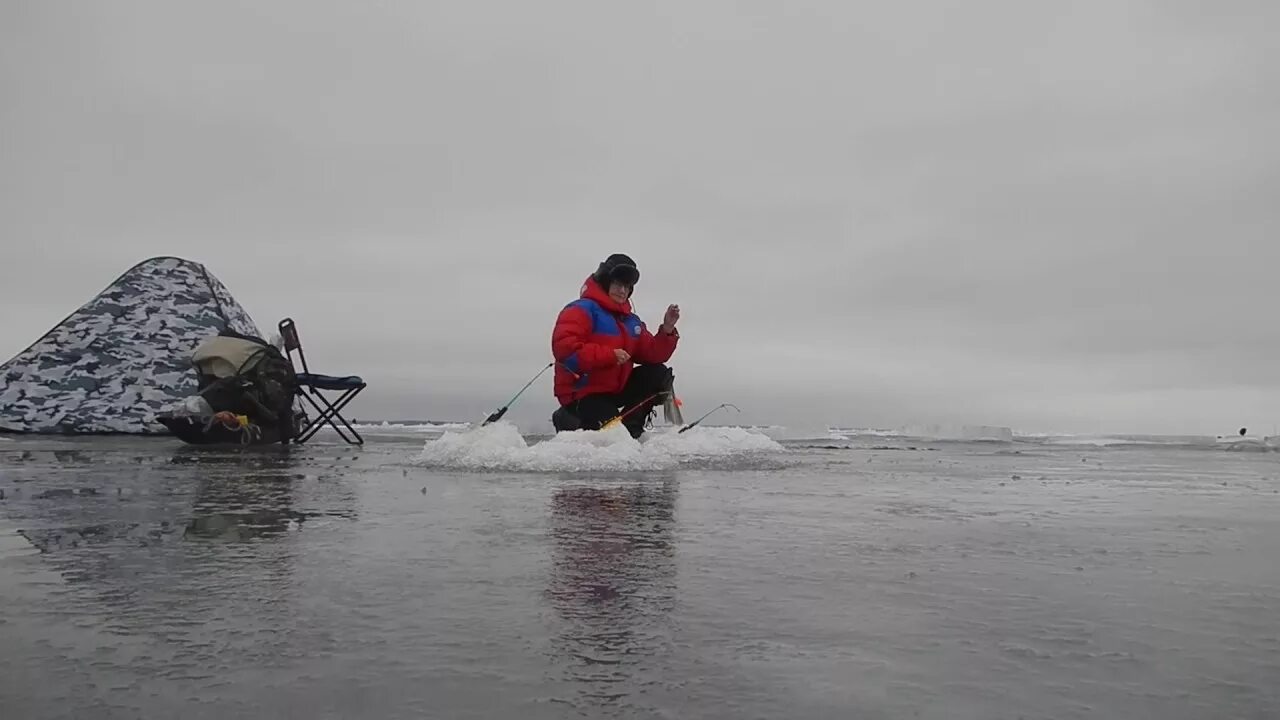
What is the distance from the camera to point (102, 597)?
6.56 ft

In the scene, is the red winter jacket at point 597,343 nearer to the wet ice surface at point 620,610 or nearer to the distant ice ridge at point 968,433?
the wet ice surface at point 620,610

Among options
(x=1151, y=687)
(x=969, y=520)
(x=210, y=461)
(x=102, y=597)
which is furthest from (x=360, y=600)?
(x=210, y=461)

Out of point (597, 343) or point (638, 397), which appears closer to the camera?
point (597, 343)

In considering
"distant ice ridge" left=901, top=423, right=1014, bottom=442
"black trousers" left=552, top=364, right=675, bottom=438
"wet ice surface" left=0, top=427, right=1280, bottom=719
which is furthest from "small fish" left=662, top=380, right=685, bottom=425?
"distant ice ridge" left=901, top=423, right=1014, bottom=442

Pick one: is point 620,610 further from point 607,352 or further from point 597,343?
point 597,343

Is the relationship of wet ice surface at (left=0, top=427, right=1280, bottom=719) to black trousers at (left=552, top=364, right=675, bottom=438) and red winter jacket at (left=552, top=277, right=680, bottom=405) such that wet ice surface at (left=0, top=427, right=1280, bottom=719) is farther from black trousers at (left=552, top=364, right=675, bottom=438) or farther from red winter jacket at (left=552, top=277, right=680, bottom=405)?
black trousers at (left=552, top=364, right=675, bottom=438)

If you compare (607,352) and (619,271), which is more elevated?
(619,271)

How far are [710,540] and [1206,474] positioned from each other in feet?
25.8

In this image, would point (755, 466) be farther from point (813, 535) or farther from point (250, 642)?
point (250, 642)

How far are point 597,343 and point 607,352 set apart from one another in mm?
579

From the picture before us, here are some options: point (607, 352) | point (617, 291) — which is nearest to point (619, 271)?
point (617, 291)

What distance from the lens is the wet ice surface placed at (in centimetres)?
140

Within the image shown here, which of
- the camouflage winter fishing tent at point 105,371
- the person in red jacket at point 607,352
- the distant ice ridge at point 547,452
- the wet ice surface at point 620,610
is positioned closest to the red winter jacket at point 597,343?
the person in red jacket at point 607,352

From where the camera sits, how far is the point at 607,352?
810 cm
